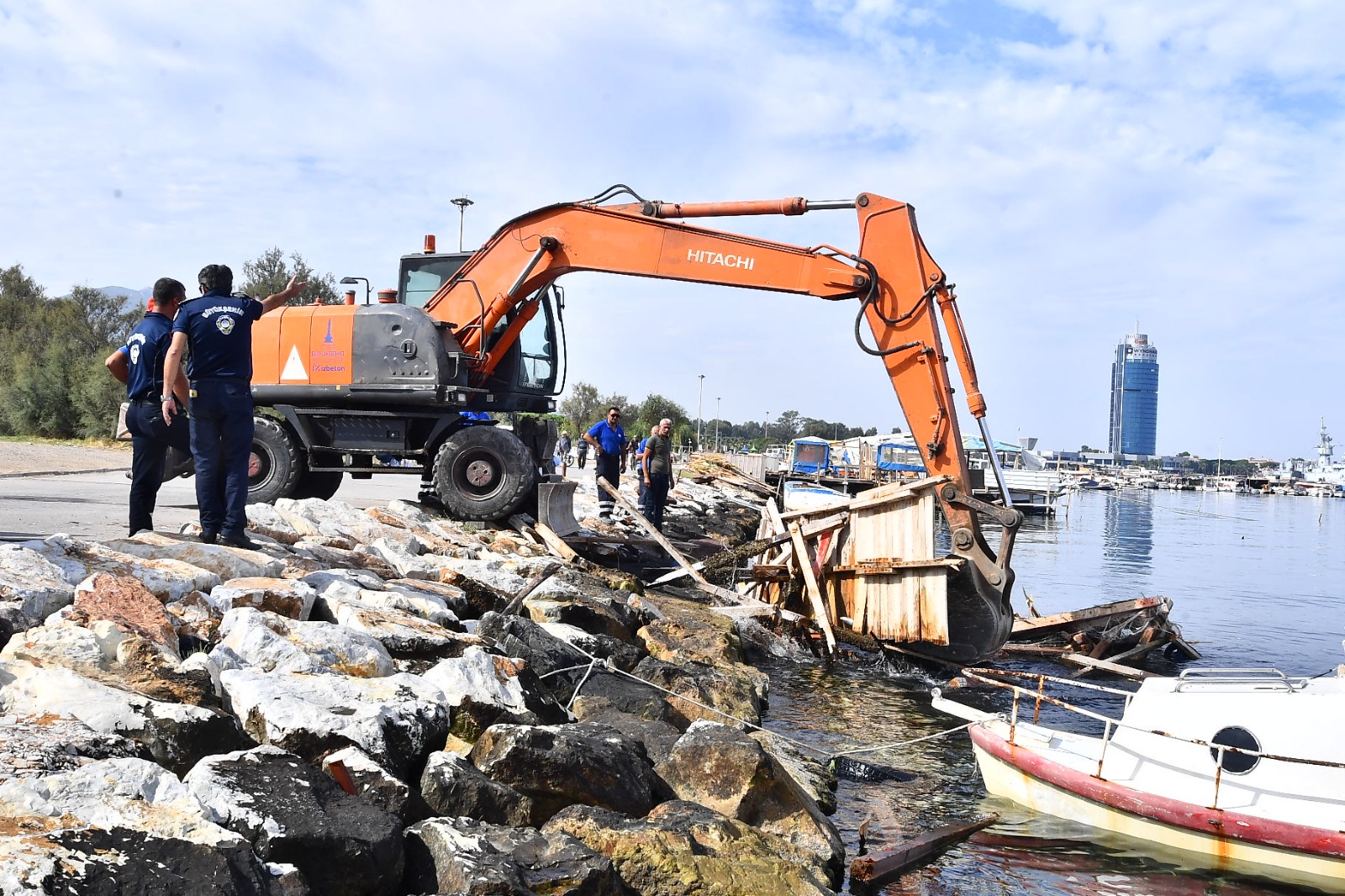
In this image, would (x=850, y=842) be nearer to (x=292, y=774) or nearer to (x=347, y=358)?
(x=292, y=774)

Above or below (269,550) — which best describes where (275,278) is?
above

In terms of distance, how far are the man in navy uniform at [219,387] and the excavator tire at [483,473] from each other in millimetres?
5038

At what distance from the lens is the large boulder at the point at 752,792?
5829mm

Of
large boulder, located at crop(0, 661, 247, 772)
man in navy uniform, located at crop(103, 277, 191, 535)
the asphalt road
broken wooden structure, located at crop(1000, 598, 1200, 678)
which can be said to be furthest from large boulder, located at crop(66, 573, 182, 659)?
broken wooden structure, located at crop(1000, 598, 1200, 678)

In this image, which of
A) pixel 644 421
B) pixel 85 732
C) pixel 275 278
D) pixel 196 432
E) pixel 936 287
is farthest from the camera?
pixel 644 421

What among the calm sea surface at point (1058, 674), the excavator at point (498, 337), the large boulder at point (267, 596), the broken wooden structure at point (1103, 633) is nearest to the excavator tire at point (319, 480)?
the excavator at point (498, 337)

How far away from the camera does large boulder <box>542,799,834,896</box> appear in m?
4.61

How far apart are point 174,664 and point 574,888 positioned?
7.71ft

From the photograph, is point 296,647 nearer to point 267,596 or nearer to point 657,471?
point 267,596

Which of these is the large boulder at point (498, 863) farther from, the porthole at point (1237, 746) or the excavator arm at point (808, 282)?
the excavator arm at point (808, 282)

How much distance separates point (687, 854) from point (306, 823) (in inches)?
65.4

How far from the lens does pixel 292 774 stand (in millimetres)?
4266

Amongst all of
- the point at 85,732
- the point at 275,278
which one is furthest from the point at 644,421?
the point at 85,732

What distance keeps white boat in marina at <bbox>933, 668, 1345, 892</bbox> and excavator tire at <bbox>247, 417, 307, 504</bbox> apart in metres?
8.59
